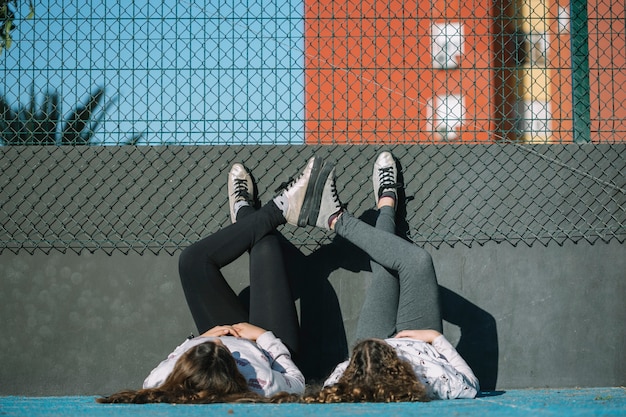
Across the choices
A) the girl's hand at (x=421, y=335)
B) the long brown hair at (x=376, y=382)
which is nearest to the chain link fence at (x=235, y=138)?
the girl's hand at (x=421, y=335)

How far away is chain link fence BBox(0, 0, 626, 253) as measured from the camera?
4703 millimetres

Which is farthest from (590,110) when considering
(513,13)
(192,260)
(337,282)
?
(192,260)

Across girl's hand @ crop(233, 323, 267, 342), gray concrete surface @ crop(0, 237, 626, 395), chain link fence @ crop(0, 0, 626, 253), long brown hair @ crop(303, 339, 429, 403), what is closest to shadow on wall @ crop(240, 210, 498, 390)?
gray concrete surface @ crop(0, 237, 626, 395)

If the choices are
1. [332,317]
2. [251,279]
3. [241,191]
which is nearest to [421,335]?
[332,317]

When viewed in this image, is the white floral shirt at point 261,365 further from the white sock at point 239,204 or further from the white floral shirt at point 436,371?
the white sock at point 239,204

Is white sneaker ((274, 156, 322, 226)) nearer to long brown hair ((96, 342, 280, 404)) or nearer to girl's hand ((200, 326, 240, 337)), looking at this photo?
girl's hand ((200, 326, 240, 337))

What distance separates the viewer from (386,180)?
4.60 metres

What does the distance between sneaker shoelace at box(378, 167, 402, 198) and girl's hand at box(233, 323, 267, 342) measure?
3.81 ft

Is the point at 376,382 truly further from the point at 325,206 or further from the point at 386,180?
the point at 386,180

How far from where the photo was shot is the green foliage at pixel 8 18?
4.81 metres

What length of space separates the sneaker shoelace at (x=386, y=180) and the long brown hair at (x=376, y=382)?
1.44m

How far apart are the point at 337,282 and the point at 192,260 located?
0.92 metres

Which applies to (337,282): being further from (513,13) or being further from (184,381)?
(513,13)

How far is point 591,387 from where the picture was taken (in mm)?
4504
